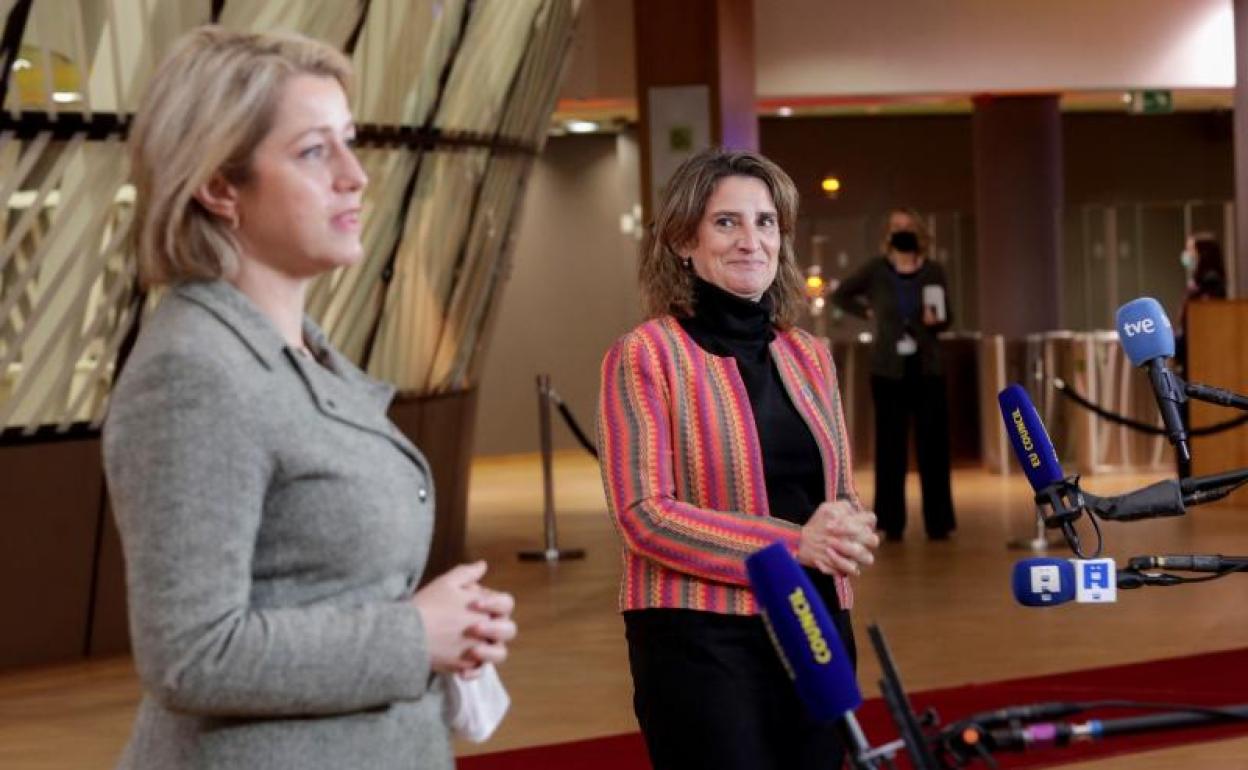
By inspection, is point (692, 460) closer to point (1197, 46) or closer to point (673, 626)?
point (673, 626)

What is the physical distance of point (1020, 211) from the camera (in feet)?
61.3

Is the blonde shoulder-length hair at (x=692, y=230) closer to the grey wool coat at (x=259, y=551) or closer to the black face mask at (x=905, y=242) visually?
the grey wool coat at (x=259, y=551)

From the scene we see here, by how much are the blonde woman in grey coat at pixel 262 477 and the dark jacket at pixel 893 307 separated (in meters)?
10.8

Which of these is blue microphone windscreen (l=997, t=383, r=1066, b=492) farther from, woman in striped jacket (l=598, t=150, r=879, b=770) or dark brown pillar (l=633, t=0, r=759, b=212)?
dark brown pillar (l=633, t=0, r=759, b=212)

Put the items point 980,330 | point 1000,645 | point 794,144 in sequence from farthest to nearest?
point 794,144
point 980,330
point 1000,645

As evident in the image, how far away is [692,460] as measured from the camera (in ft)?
11.9

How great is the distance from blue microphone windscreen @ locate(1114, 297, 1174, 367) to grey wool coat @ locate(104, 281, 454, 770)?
47.9 inches

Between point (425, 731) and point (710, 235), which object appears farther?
point (710, 235)

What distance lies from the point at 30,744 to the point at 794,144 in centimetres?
1659

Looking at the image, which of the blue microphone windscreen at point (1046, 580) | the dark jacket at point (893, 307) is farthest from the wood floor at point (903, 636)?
the blue microphone windscreen at point (1046, 580)

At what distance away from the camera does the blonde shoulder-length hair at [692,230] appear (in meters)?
3.78

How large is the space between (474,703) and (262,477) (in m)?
0.39

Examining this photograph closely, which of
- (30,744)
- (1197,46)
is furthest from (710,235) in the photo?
(1197,46)

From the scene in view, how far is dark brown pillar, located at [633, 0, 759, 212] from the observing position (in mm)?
14359
